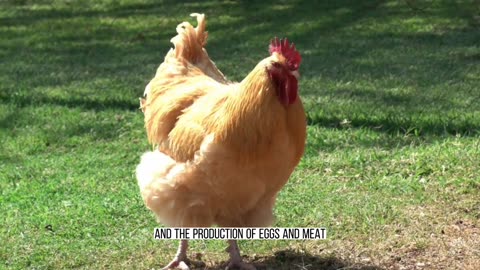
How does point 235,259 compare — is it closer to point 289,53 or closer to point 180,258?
point 180,258

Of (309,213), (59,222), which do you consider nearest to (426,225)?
(309,213)

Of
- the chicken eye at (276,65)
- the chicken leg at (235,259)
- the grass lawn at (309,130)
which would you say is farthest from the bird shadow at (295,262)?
the chicken eye at (276,65)

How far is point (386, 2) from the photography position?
50.6 feet

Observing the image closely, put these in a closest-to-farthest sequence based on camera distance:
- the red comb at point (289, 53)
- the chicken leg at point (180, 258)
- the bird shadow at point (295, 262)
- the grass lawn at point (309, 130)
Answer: the red comb at point (289, 53)
the bird shadow at point (295, 262)
the chicken leg at point (180, 258)
the grass lawn at point (309, 130)

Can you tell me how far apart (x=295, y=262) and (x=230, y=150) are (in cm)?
102

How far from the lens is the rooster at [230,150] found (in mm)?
4590

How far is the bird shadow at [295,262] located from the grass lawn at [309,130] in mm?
13

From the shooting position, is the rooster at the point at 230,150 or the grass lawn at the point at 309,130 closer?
the rooster at the point at 230,150

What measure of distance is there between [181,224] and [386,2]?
11391mm

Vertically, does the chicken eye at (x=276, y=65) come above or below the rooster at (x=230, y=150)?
above

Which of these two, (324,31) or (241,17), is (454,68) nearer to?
(324,31)

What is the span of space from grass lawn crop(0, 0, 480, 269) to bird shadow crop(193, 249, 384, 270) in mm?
13

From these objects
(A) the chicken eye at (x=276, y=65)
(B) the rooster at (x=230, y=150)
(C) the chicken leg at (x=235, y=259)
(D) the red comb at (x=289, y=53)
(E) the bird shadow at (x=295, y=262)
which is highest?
(D) the red comb at (x=289, y=53)

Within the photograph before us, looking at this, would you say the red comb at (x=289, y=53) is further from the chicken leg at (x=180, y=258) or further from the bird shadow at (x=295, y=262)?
the chicken leg at (x=180, y=258)
